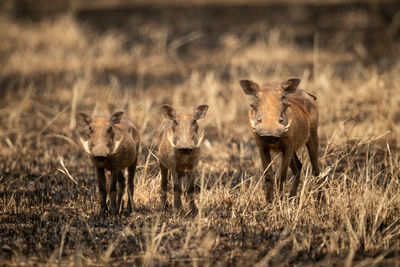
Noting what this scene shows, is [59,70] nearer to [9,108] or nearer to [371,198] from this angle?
[9,108]

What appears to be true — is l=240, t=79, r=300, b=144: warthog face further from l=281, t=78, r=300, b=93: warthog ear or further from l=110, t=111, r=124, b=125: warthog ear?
l=110, t=111, r=124, b=125: warthog ear

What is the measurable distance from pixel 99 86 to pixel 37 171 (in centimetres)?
445

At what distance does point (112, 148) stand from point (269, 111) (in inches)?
53.5

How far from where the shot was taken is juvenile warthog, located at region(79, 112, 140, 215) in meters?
4.74

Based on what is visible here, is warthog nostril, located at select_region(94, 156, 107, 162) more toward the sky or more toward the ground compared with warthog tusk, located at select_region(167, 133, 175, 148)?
more toward the ground

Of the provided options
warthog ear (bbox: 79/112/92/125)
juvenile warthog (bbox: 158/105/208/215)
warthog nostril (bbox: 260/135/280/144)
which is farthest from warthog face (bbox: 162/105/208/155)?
warthog ear (bbox: 79/112/92/125)

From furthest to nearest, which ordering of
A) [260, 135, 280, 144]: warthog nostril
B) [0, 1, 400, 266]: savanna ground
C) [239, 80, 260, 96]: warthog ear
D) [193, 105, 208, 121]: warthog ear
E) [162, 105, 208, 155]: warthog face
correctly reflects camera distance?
[239, 80, 260, 96]: warthog ear, [193, 105, 208, 121]: warthog ear, [260, 135, 280, 144]: warthog nostril, [162, 105, 208, 155]: warthog face, [0, 1, 400, 266]: savanna ground

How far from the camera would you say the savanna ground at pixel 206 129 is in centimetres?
443

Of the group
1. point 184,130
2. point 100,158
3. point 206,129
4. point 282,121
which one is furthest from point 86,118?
point 206,129

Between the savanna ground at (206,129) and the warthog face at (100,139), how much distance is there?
1.79 ft

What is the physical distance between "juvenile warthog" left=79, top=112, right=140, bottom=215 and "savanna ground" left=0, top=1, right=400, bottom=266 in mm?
236

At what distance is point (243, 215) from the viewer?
4988 millimetres

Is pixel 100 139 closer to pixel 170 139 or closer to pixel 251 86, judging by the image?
pixel 170 139

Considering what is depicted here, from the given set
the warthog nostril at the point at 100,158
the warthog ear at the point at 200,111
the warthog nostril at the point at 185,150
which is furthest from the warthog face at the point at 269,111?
the warthog nostril at the point at 100,158
